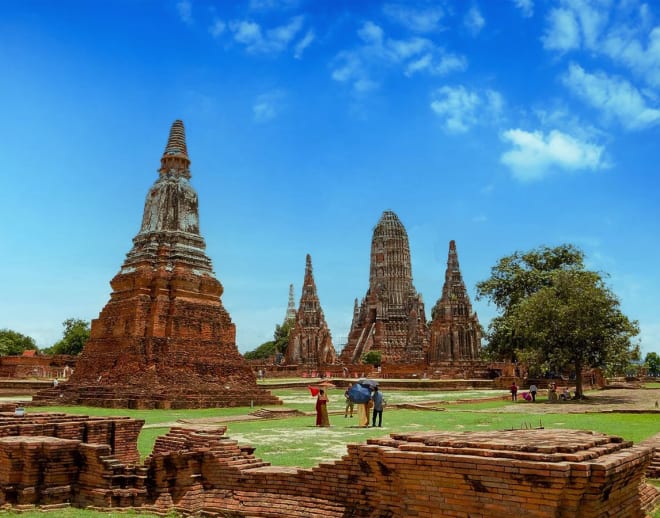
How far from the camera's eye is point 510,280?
4478 cm

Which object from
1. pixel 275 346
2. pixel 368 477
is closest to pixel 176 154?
pixel 368 477

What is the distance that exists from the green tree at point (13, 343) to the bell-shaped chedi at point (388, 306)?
37822 mm

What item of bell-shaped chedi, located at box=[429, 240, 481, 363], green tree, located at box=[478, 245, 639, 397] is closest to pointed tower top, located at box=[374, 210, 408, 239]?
bell-shaped chedi, located at box=[429, 240, 481, 363]

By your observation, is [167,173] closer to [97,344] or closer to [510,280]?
[97,344]

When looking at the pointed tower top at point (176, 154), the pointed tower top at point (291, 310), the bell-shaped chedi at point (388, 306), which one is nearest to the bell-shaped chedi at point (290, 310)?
the pointed tower top at point (291, 310)

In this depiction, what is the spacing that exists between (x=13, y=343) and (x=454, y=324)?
47.5 metres

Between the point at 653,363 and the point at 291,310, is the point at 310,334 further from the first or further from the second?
the point at 653,363

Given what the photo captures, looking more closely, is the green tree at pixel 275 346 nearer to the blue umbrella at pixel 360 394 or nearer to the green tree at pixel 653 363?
the green tree at pixel 653 363

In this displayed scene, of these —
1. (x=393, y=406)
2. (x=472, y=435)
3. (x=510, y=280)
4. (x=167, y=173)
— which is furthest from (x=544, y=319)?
(x=472, y=435)

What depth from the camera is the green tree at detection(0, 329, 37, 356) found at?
63.6 m

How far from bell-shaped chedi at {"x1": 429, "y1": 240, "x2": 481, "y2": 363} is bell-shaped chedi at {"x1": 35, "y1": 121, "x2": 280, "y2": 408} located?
40.3m

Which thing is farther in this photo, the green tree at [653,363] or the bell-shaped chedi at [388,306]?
the green tree at [653,363]

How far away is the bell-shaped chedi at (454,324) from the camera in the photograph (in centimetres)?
6488

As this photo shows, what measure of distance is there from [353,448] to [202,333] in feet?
68.3
